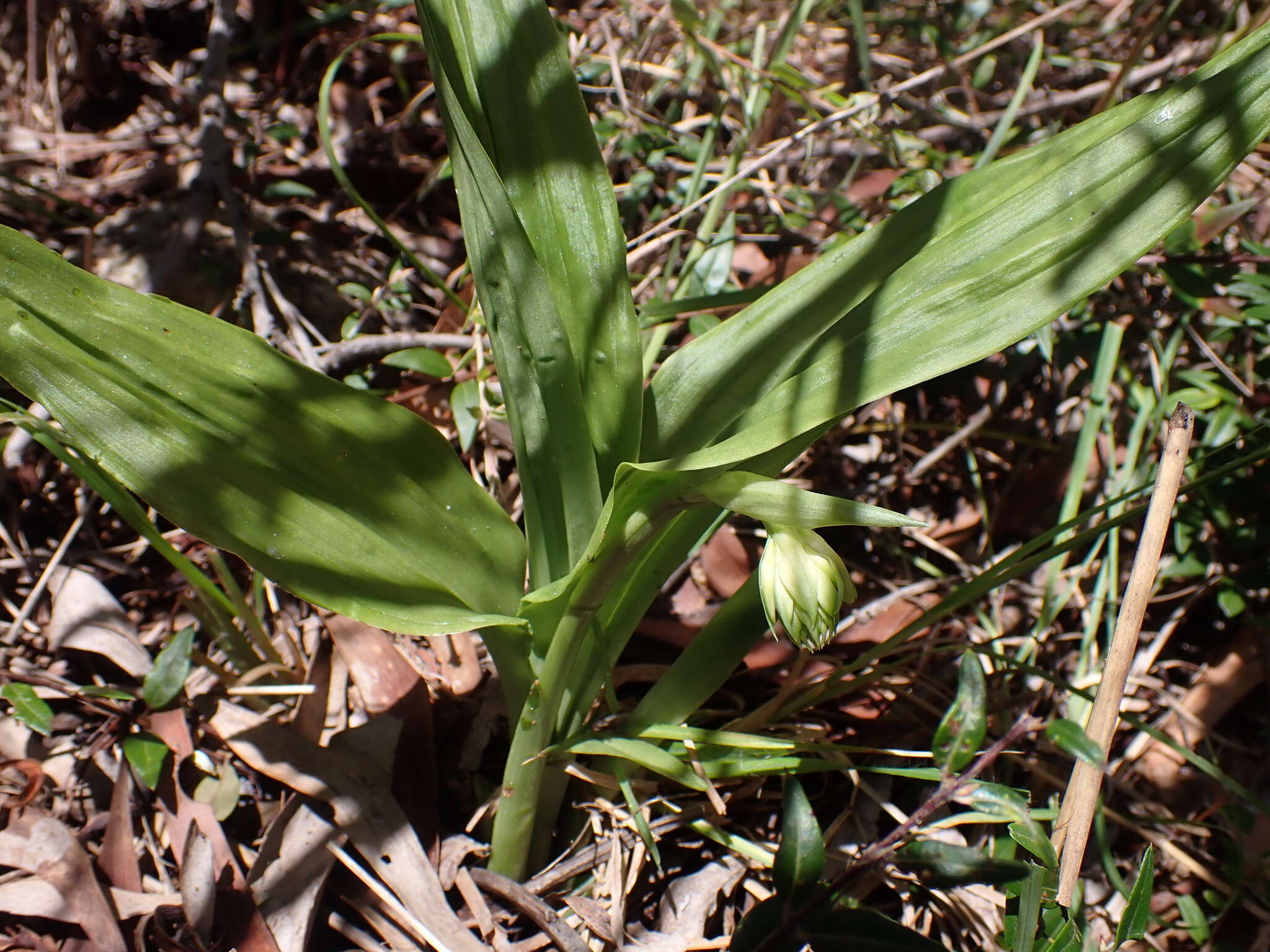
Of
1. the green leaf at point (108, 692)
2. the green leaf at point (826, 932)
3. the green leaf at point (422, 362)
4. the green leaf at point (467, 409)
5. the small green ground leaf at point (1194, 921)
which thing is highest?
the green leaf at point (422, 362)

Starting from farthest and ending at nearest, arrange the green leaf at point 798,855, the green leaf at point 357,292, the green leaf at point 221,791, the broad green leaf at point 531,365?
the green leaf at point 357,292
the green leaf at point 221,791
the green leaf at point 798,855
the broad green leaf at point 531,365

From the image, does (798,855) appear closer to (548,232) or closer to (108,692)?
(548,232)

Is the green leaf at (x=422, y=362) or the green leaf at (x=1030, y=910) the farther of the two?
the green leaf at (x=422, y=362)

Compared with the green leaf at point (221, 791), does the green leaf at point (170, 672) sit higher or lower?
higher

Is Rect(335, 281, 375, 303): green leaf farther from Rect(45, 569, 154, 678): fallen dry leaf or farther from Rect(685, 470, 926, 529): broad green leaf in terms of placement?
Rect(685, 470, 926, 529): broad green leaf

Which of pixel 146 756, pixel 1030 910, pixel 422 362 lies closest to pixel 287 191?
pixel 422 362

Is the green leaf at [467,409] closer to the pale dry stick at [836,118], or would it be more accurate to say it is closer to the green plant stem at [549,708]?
the pale dry stick at [836,118]

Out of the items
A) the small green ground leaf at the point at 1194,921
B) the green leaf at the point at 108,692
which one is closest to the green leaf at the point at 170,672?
the green leaf at the point at 108,692
